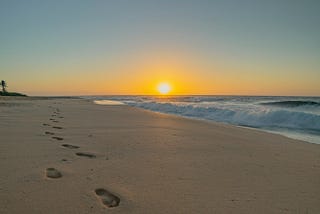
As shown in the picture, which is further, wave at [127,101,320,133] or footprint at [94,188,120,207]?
wave at [127,101,320,133]

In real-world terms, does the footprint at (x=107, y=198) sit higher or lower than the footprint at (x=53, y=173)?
lower

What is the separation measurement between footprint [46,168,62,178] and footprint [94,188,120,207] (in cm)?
55

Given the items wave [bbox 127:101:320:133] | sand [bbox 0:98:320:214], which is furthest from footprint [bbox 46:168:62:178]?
wave [bbox 127:101:320:133]

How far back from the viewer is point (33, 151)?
3.32 m

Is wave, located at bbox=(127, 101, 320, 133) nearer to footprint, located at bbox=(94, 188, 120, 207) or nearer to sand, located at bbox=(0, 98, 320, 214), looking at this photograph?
sand, located at bbox=(0, 98, 320, 214)

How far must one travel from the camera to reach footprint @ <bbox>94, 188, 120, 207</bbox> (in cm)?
190

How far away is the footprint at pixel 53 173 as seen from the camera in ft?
7.97

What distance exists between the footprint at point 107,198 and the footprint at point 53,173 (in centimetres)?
55

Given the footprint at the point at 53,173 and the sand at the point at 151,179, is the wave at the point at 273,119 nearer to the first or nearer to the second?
the sand at the point at 151,179

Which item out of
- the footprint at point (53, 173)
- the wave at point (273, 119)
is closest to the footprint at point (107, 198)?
the footprint at point (53, 173)

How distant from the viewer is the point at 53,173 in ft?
8.22

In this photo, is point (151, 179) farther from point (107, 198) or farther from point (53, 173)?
point (53, 173)

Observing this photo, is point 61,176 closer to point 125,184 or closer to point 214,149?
point 125,184

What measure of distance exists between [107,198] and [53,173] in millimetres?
808
